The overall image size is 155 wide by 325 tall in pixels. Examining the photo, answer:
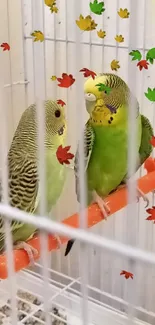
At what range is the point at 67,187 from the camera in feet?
3.76

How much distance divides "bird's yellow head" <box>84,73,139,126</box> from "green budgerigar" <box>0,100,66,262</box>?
0.06 meters

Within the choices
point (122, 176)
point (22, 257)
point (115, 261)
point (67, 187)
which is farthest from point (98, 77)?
point (115, 261)

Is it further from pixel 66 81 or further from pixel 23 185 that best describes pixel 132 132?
pixel 66 81

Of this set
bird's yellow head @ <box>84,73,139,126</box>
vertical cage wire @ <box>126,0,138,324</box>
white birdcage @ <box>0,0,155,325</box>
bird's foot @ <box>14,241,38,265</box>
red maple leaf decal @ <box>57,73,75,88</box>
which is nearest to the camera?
vertical cage wire @ <box>126,0,138,324</box>

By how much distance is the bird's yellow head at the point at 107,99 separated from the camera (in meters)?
0.73

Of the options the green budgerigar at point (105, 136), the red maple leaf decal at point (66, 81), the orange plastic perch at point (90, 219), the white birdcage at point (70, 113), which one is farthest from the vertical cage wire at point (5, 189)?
the white birdcage at point (70, 113)

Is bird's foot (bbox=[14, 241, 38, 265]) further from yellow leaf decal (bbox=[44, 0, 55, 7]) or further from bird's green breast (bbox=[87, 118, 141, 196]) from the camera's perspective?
yellow leaf decal (bbox=[44, 0, 55, 7])

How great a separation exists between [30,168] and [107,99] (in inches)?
5.6

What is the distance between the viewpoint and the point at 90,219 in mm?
688

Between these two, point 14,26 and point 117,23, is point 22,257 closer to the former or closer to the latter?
point 117,23

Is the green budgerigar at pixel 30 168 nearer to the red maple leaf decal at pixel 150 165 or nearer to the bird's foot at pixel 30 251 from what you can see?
the bird's foot at pixel 30 251

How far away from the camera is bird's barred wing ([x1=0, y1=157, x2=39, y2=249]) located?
696 millimetres

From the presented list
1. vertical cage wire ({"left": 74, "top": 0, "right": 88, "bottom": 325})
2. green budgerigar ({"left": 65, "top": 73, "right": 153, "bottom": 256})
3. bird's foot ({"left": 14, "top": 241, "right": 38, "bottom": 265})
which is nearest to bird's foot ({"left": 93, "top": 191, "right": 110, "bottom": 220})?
green budgerigar ({"left": 65, "top": 73, "right": 153, "bottom": 256})

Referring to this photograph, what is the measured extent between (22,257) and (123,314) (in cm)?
57
